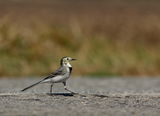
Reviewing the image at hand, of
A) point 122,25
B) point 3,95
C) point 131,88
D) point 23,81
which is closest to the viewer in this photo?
point 3,95

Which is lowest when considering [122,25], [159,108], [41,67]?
[159,108]

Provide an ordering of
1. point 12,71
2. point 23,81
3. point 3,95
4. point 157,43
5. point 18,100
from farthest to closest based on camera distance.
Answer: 1. point 157,43
2. point 12,71
3. point 23,81
4. point 3,95
5. point 18,100

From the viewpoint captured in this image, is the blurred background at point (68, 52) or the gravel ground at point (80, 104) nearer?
the gravel ground at point (80, 104)

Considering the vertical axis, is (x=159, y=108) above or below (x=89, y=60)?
below

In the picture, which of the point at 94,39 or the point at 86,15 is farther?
the point at 86,15

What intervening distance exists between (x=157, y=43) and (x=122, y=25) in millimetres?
7622

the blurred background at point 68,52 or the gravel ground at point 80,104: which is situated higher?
the blurred background at point 68,52

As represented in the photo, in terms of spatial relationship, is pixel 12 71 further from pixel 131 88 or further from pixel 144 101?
pixel 144 101

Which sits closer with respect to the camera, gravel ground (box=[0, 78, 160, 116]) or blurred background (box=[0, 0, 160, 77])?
gravel ground (box=[0, 78, 160, 116])

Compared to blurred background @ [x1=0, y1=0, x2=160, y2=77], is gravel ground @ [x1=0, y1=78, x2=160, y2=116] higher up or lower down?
lower down

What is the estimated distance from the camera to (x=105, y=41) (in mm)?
26203

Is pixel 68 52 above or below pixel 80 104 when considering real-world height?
above

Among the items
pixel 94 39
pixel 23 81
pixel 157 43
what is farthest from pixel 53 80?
pixel 157 43

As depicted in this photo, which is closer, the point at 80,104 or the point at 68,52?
the point at 80,104
